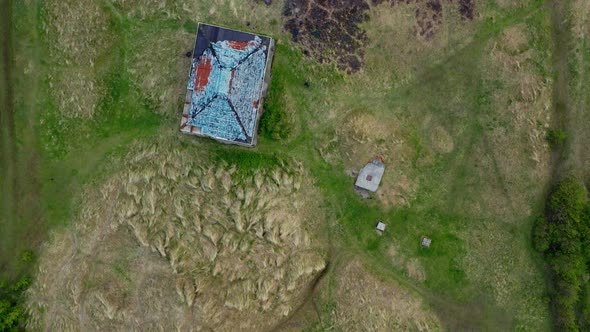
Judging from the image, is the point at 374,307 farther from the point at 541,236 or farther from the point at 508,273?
the point at 541,236

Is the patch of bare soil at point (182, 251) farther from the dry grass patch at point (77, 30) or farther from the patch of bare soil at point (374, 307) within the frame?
the dry grass patch at point (77, 30)

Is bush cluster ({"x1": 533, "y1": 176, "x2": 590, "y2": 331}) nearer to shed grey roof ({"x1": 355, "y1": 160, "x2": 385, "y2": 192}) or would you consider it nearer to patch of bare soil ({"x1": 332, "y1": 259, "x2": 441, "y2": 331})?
patch of bare soil ({"x1": 332, "y1": 259, "x2": 441, "y2": 331})

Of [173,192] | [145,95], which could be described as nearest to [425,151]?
[173,192]

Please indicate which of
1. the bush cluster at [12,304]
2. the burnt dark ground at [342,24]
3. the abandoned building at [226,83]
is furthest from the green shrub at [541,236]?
the bush cluster at [12,304]

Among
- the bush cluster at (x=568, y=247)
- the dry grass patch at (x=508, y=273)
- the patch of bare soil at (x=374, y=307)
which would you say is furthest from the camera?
the dry grass patch at (x=508, y=273)

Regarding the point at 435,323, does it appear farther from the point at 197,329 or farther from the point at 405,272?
the point at 197,329

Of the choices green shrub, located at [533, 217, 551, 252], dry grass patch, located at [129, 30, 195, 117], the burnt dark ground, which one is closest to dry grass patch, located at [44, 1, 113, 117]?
dry grass patch, located at [129, 30, 195, 117]
